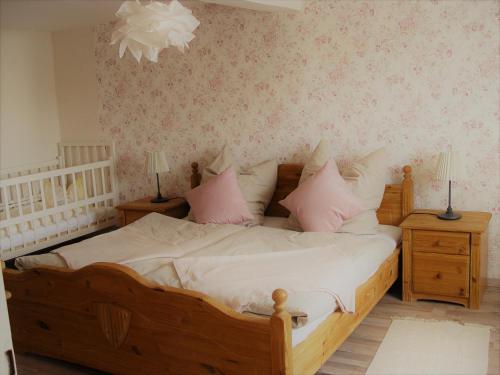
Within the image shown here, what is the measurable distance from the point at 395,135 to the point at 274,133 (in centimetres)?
95

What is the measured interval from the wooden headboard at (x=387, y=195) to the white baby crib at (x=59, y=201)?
1.58 meters

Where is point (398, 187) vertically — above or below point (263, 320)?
above

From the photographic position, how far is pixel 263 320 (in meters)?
2.33

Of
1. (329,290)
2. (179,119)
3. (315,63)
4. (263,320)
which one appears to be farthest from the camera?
(179,119)

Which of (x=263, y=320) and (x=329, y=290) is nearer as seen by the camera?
(x=263, y=320)

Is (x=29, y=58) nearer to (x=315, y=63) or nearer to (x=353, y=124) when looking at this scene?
(x=315, y=63)

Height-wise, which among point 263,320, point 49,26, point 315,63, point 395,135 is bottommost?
point 263,320

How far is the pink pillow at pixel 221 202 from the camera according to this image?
3988mm

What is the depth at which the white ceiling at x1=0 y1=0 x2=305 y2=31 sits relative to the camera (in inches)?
153

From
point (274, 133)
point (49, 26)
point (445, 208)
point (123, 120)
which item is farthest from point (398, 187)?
point (49, 26)

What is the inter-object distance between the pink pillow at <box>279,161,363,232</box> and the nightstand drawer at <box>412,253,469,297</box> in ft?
1.72

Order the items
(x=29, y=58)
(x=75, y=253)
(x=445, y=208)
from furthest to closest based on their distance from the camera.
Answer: (x=29, y=58) < (x=445, y=208) < (x=75, y=253)

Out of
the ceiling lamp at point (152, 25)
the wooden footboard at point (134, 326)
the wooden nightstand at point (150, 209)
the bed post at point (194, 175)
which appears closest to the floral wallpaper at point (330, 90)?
the bed post at point (194, 175)

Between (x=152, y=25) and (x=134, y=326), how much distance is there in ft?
4.71
